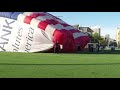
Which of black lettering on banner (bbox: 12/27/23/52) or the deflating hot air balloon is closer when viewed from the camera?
the deflating hot air balloon

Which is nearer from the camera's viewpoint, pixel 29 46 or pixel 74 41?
pixel 29 46

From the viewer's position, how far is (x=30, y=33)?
31234 millimetres

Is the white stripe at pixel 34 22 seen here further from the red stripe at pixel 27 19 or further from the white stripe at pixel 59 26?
the white stripe at pixel 59 26

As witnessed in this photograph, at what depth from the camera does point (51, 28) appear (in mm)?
31125

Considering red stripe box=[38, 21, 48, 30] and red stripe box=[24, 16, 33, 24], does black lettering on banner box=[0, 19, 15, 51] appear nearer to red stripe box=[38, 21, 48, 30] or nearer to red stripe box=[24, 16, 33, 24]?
red stripe box=[24, 16, 33, 24]

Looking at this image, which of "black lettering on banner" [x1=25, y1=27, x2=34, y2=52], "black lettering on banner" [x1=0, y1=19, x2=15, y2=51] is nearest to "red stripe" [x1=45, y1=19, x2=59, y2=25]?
"black lettering on banner" [x1=25, y1=27, x2=34, y2=52]

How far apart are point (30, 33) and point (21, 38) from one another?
0.90m

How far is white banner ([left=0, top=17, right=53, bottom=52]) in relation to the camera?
101ft

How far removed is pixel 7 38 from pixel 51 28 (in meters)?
4.04

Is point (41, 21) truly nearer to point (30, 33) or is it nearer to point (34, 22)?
point (34, 22)
